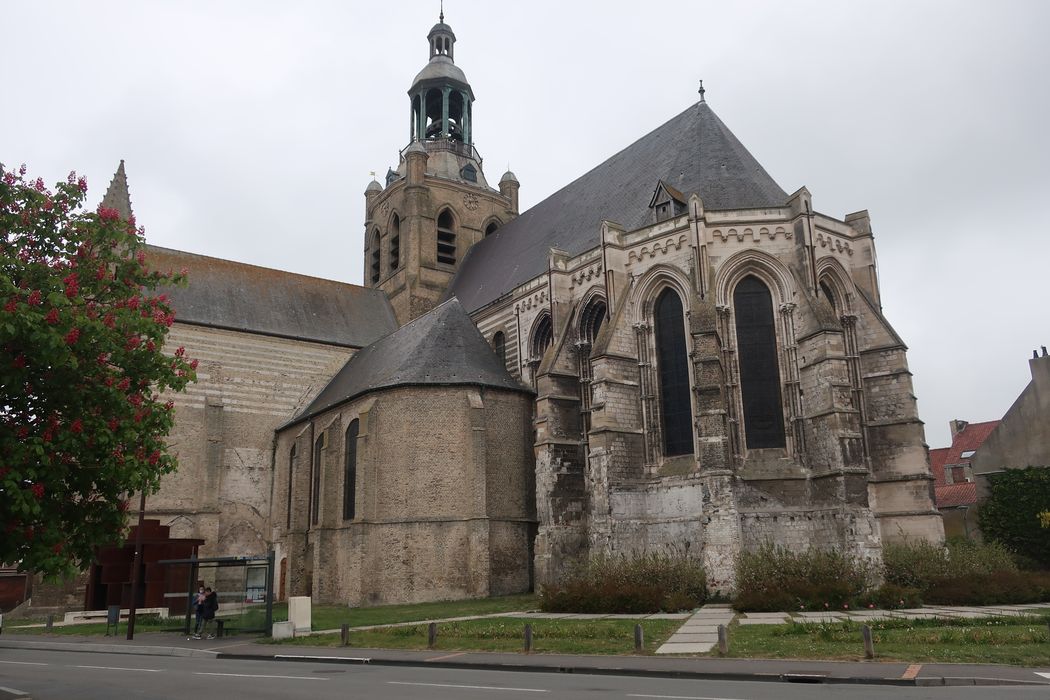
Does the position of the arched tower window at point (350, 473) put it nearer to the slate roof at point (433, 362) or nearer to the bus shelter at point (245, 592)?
the slate roof at point (433, 362)

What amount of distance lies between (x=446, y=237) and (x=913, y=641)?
31.3 meters

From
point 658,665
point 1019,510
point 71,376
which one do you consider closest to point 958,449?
point 1019,510

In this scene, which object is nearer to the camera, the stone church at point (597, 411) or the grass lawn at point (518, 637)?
the grass lawn at point (518, 637)

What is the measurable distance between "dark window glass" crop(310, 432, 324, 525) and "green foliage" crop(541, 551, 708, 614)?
11566 millimetres

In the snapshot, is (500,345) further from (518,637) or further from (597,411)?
(518,637)

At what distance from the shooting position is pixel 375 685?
9742 millimetres

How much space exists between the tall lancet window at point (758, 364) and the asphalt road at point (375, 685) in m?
12.4

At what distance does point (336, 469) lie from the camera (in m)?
26.8

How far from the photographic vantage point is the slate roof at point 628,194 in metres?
24.6

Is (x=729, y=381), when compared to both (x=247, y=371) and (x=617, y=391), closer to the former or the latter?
(x=617, y=391)

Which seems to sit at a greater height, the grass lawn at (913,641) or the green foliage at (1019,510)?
the green foliage at (1019,510)

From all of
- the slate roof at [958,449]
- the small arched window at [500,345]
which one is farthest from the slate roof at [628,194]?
the slate roof at [958,449]

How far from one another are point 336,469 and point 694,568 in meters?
12.6

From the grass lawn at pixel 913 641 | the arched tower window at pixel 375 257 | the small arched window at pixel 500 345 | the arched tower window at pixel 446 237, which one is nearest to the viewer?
the grass lawn at pixel 913 641
